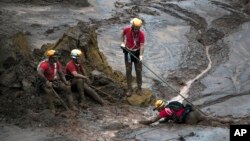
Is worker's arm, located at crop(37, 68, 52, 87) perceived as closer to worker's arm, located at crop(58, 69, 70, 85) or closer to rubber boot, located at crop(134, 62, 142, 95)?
worker's arm, located at crop(58, 69, 70, 85)

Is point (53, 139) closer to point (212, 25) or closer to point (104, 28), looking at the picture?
point (104, 28)

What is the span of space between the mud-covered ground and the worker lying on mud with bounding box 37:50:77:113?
13.5 inches

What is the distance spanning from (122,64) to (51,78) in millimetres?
4638

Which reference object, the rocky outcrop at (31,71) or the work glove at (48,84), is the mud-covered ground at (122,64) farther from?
the work glove at (48,84)

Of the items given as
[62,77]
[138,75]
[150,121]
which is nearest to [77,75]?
[62,77]

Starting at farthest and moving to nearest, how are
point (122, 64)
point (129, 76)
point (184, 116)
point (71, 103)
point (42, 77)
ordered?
point (122, 64), point (129, 76), point (71, 103), point (42, 77), point (184, 116)

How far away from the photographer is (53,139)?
34.1 feet

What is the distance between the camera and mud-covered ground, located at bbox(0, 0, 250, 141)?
441 inches

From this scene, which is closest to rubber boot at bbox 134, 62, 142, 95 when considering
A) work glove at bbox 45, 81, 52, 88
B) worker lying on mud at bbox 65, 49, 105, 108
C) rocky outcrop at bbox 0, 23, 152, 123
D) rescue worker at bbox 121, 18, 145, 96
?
rescue worker at bbox 121, 18, 145, 96

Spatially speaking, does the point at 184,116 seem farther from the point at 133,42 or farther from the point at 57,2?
the point at 57,2

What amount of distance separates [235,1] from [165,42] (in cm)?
797

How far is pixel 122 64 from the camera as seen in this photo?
16219 millimetres

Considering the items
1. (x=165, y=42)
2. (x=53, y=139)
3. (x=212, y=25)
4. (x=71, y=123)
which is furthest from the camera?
(x=212, y=25)

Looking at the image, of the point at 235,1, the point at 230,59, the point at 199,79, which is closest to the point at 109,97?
the point at 199,79
